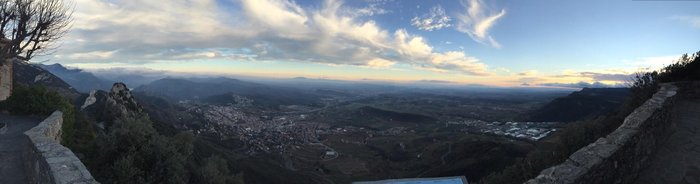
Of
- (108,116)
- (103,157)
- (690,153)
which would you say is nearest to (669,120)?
(690,153)

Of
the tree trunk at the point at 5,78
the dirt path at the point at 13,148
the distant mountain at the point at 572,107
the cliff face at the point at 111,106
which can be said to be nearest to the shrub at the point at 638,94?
the dirt path at the point at 13,148

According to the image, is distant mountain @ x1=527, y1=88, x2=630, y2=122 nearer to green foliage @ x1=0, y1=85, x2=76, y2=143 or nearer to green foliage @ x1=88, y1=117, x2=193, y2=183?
green foliage @ x1=88, y1=117, x2=193, y2=183

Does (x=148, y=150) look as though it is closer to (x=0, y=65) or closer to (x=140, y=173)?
(x=140, y=173)

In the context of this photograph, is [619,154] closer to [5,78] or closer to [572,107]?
[5,78]

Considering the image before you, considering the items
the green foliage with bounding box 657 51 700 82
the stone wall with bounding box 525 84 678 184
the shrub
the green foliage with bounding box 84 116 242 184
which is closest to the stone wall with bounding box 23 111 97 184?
the green foliage with bounding box 84 116 242 184

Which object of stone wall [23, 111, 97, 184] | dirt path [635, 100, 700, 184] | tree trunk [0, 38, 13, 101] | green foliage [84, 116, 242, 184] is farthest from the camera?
tree trunk [0, 38, 13, 101]

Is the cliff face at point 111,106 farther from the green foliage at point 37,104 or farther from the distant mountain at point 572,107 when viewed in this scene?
the distant mountain at point 572,107
